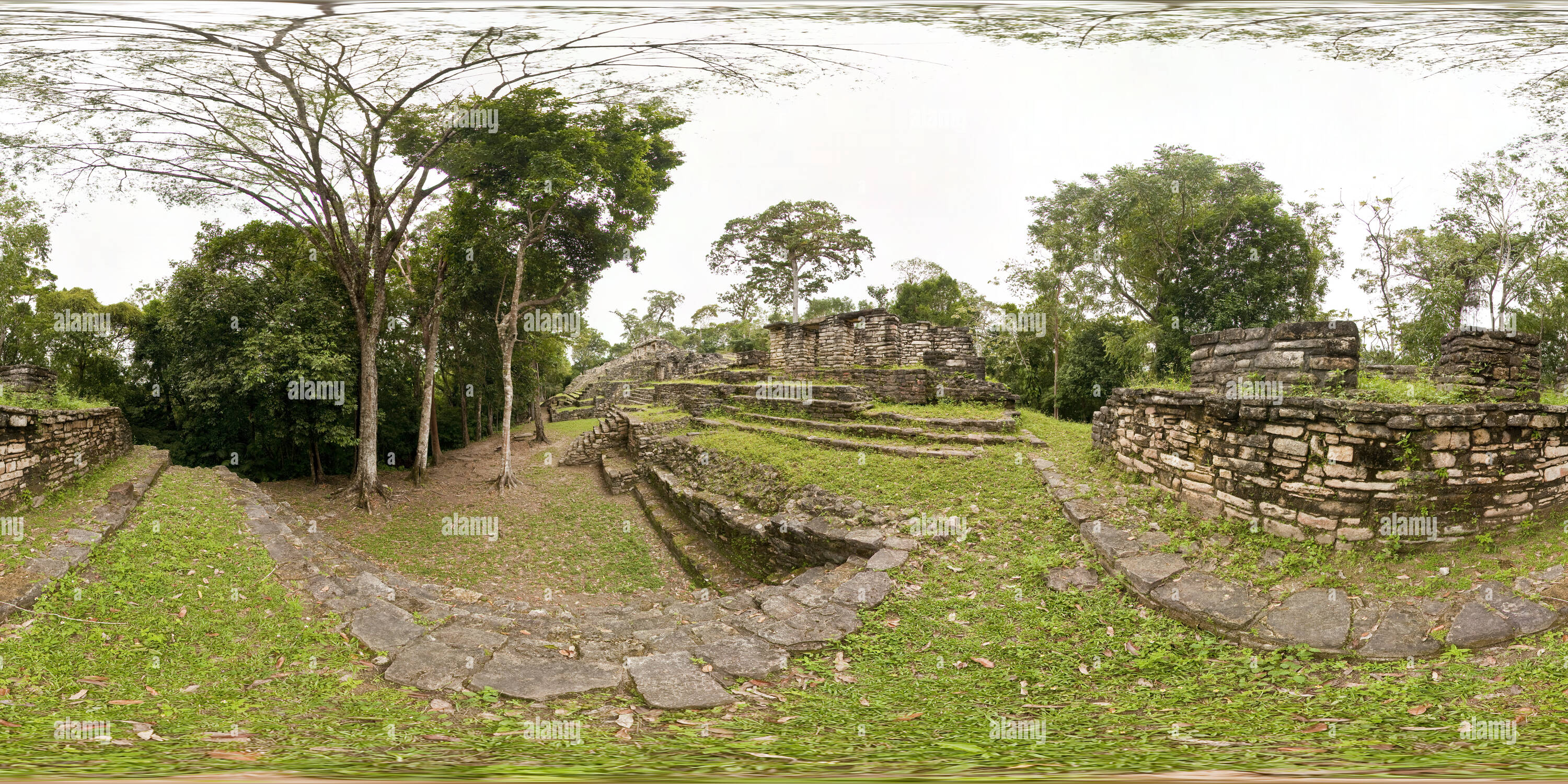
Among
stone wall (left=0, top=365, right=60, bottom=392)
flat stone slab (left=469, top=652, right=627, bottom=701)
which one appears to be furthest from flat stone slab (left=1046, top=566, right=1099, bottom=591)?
stone wall (left=0, top=365, right=60, bottom=392)

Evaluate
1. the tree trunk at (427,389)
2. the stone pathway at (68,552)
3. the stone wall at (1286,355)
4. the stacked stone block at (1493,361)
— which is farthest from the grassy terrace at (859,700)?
the tree trunk at (427,389)

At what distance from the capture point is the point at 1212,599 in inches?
140

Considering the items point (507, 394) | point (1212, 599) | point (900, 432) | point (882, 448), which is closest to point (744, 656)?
point (1212, 599)

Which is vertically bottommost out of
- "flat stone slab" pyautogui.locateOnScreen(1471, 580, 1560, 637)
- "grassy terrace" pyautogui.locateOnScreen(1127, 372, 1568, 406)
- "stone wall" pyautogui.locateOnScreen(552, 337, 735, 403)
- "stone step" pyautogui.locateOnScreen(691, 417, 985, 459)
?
"flat stone slab" pyautogui.locateOnScreen(1471, 580, 1560, 637)

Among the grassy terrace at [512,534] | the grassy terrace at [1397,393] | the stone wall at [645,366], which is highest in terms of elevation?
the stone wall at [645,366]

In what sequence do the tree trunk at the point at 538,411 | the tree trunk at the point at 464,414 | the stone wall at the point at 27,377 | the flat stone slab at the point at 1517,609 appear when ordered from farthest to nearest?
the tree trunk at the point at 538,411 < the tree trunk at the point at 464,414 < the stone wall at the point at 27,377 < the flat stone slab at the point at 1517,609

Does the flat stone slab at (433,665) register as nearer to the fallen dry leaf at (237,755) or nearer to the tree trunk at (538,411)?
the fallen dry leaf at (237,755)

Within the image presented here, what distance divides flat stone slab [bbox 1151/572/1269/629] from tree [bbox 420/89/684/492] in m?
4.91

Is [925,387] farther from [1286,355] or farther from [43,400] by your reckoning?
[43,400]

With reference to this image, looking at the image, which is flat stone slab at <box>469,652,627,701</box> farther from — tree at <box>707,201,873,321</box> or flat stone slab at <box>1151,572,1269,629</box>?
tree at <box>707,201,873,321</box>

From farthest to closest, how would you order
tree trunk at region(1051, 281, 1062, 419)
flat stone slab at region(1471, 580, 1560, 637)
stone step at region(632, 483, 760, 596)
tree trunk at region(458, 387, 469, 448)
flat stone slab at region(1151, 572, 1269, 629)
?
1. tree trunk at region(1051, 281, 1062, 419)
2. tree trunk at region(458, 387, 469, 448)
3. stone step at region(632, 483, 760, 596)
4. flat stone slab at region(1151, 572, 1269, 629)
5. flat stone slab at region(1471, 580, 1560, 637)

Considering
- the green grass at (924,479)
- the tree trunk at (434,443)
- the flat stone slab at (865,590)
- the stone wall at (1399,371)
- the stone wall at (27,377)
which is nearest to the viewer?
the flat stone slab at (865,590)

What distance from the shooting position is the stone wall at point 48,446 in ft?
18.2

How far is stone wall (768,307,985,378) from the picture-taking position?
1459 cm
